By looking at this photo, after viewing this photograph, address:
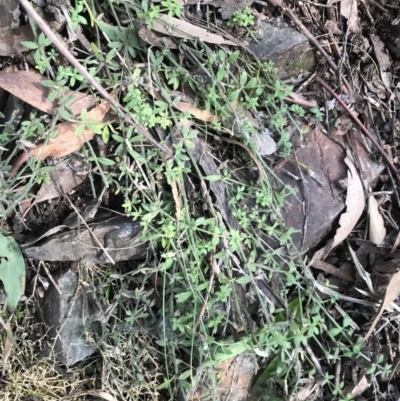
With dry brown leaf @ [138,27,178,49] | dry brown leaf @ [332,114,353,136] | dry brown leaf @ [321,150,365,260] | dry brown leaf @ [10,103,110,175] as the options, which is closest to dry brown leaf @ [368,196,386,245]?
dry brown leaf @ [321,150,365,260]

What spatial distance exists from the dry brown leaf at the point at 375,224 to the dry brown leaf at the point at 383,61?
446mm

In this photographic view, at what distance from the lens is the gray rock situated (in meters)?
1.80

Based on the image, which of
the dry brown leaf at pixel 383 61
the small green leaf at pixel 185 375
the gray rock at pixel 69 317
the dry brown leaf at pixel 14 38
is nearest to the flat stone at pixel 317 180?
the dry brown leaf at pixel 383 61

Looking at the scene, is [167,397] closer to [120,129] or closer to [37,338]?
[37,338]

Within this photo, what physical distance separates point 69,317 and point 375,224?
124 cm

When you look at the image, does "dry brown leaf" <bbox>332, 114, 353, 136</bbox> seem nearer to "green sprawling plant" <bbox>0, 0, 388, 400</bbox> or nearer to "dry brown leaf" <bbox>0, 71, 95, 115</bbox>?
"green sprawling plant" <bbox>0, 0, 388, 400</bbox>

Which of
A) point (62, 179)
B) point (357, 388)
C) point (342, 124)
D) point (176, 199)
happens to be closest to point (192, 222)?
point (176, 199)

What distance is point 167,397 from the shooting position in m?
1.88

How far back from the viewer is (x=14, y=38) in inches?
62.2

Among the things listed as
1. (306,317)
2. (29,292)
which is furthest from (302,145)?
(29,292)

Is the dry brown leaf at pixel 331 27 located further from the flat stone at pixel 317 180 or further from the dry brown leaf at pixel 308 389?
the dry brown leaf at pixel 308 389

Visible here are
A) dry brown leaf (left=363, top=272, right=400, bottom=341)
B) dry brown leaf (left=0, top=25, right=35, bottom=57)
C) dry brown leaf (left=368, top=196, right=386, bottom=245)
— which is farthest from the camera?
dry brown leaf (left=368, top=196, right=386, bottom=245)

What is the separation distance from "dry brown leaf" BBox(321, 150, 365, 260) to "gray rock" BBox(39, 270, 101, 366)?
946 mm

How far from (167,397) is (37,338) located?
0.55 metres
